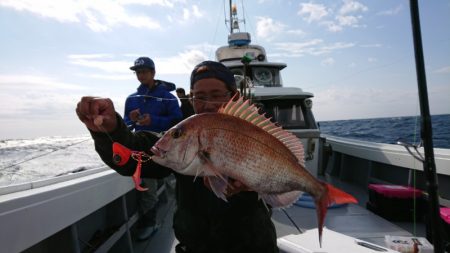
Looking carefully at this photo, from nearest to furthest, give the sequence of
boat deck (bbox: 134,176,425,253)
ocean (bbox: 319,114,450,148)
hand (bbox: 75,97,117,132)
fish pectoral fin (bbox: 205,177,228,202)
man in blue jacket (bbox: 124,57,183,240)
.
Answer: fish pectoral fin (bbox: 205,177,228,202) → hand (bbox: 75,97,117,132) → man in blue jacket (bbox: 124,57,183,240) → boat deck (bbox: 134,176,425,253) → ocean (bbox: 319,114,450,148)

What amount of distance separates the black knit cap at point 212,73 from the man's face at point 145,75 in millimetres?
2555

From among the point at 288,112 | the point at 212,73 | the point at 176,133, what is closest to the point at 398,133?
the point at 288,112

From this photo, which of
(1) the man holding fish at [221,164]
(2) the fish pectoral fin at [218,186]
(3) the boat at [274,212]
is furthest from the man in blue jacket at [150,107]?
(2) the fish pectoral fin at [218,186]

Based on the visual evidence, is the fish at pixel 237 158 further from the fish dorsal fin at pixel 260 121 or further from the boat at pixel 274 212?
the boat at pixel 274 212

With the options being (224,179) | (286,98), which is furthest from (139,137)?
(286,98)

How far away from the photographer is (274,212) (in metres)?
5.58

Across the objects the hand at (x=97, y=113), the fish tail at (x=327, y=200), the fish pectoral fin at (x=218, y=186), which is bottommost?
the fish tail at (x=327, y=200)

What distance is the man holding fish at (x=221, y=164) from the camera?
1623mm

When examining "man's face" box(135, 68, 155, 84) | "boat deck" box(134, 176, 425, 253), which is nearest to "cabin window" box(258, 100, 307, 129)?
"boat deck" box(134, 176, 425, 253)

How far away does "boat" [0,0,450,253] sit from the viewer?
2113mm

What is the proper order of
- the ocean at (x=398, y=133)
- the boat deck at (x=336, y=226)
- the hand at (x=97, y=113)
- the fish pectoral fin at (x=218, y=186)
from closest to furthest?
the fish pectoral fin at (x=218, y=186), the hand at (x=97, y=113), the boat deck at (x=336, y=226), the ocean at (x=398, y=133)

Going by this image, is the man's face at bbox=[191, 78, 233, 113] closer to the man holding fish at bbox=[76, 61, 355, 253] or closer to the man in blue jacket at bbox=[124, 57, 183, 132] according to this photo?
the man holding fish at bbox=[76, 61, 355, 253]

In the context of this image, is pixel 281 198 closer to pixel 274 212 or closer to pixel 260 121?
pixel 260 121

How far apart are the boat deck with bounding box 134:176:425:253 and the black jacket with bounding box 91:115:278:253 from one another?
2.62 meters
